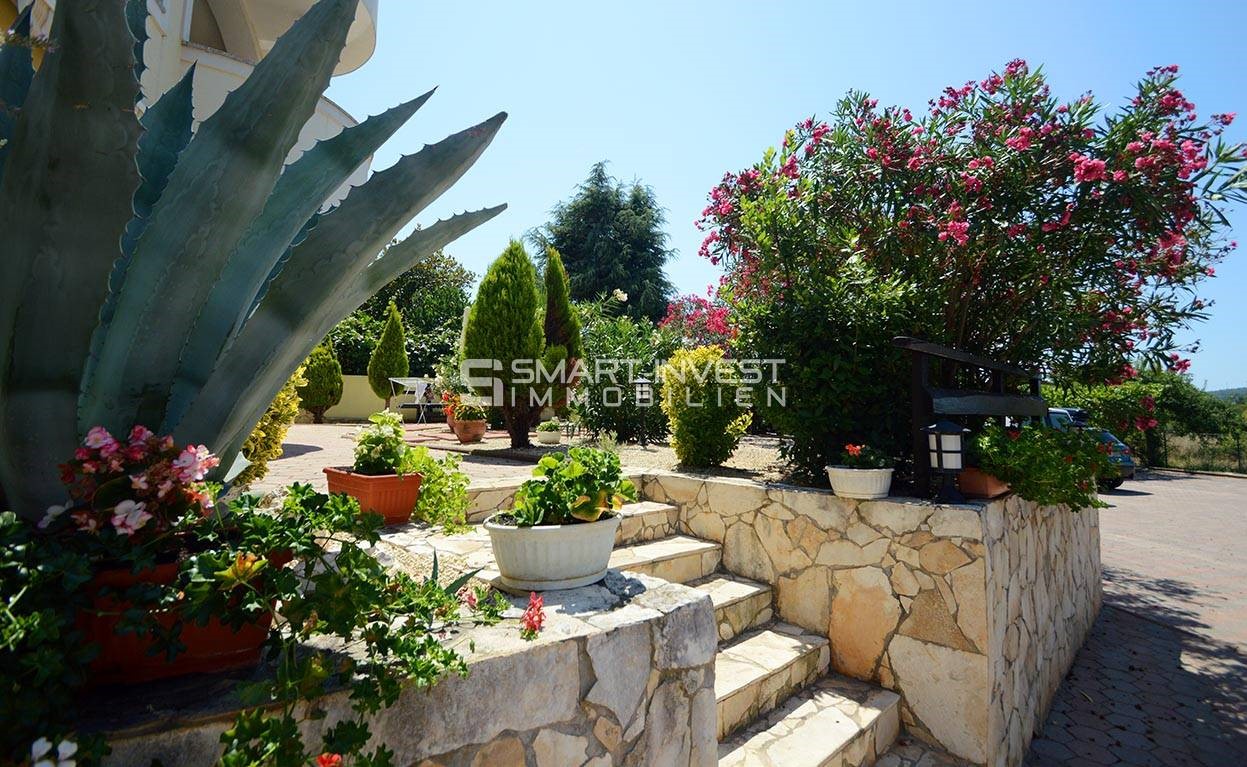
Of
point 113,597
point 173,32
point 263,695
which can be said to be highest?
point 173,32

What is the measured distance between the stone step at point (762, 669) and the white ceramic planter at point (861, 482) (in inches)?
38.8

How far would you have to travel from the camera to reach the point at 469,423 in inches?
313

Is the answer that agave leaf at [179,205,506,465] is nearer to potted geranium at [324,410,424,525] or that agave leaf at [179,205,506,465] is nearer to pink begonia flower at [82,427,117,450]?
pink begonia flower at [82,427,117,450]

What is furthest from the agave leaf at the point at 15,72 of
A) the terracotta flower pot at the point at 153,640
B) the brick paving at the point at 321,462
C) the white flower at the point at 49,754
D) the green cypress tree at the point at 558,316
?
the green cypress tree at the point at 558,316

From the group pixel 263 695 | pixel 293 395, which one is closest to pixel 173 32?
pixel 293 395

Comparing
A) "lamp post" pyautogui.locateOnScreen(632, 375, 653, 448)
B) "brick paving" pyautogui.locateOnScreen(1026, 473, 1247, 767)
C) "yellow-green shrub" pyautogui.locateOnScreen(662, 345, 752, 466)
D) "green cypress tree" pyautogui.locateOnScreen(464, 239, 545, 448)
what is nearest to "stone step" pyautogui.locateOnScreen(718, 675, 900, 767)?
"brick paving" pyautogui.locateOnScreen(1026, 473, 1247, 767)

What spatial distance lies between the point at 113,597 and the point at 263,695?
0.34m

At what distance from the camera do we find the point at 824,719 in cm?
321

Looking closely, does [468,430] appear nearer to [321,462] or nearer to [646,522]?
[321,462]

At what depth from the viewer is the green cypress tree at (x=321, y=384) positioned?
12500 millimetres

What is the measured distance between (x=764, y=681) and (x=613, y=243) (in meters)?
19.9

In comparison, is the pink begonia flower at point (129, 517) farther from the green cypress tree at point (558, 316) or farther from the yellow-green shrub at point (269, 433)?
the green cypress tree at point (558, 316)

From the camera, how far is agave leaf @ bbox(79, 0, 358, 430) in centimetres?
135

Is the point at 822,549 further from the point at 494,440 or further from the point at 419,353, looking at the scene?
the point at 419,353
